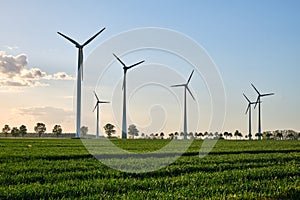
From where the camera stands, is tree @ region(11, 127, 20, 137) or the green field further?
tree @ region(11, 127, 20, 137)

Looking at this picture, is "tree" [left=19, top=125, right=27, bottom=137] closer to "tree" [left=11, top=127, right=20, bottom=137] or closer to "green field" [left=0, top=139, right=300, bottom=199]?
"tree" [left=11, top=127, right=20, bottom=137]

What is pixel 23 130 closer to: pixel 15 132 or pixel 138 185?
pixel 15 132

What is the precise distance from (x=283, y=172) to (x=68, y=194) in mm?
11841

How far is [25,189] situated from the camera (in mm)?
15766

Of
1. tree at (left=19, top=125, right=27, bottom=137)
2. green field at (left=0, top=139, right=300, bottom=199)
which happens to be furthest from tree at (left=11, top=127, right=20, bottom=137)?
green field at (left=0, top=139, right=300, bottom=199)

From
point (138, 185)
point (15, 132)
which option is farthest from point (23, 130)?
point (138, 185)

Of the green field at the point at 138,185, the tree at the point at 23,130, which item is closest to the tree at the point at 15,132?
the tree at the point at 23,130

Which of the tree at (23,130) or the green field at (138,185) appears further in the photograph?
the tree at (23,130)

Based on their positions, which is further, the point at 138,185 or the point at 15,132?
the point at 15,132

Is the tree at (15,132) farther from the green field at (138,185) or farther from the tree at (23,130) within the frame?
the green field at (138,185)

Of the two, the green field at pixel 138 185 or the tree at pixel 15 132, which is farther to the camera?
the tree at pixel 15 132

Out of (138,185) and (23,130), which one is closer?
(138,185)

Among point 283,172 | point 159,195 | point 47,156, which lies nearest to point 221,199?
point 159,195

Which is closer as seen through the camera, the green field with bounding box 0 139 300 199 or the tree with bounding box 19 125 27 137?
the green field with bounding box 0 139 300 199
